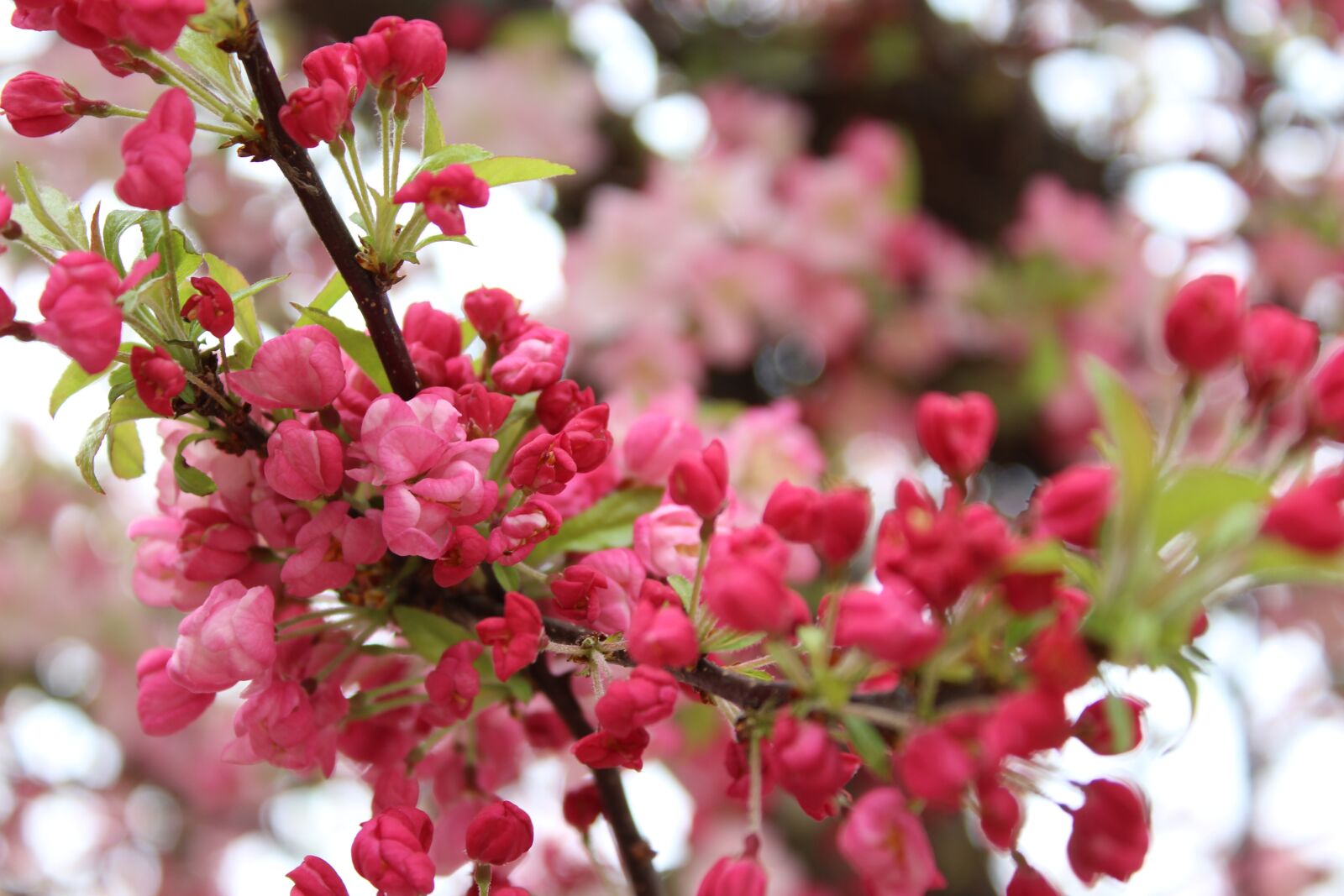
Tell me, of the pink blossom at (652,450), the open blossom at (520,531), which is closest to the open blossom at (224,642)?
the open blossom at (520,531)

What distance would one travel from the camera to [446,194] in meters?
0.44

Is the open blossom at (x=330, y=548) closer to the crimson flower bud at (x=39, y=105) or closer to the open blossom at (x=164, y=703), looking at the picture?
the open blossom at (x=164, y=703)

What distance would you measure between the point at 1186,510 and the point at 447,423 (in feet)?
0.93

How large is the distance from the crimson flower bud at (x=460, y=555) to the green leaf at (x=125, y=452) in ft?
0.58

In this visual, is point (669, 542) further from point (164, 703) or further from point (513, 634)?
point (164, 703)

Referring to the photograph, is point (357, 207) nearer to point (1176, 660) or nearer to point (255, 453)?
point (255, 453)

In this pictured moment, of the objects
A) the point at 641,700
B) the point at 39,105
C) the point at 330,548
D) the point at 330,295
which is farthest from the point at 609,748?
the point at 39,105

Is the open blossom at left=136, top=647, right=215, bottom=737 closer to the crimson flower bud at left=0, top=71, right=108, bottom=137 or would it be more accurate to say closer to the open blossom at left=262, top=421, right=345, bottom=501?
the open blossom at left=262, top=421, right=345, bottom=501

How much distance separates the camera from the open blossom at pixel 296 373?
443 millimetres

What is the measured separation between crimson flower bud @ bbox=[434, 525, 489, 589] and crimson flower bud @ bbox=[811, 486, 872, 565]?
15 centimetres

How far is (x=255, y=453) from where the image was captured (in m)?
0.49

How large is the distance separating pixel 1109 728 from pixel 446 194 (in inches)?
13.1

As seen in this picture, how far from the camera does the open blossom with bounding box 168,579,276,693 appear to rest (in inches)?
17.8

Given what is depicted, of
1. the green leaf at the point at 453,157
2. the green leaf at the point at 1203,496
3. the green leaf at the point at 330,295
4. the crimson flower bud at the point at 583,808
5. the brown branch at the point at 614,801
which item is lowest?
the crimson flower bud at the point at 583,808
